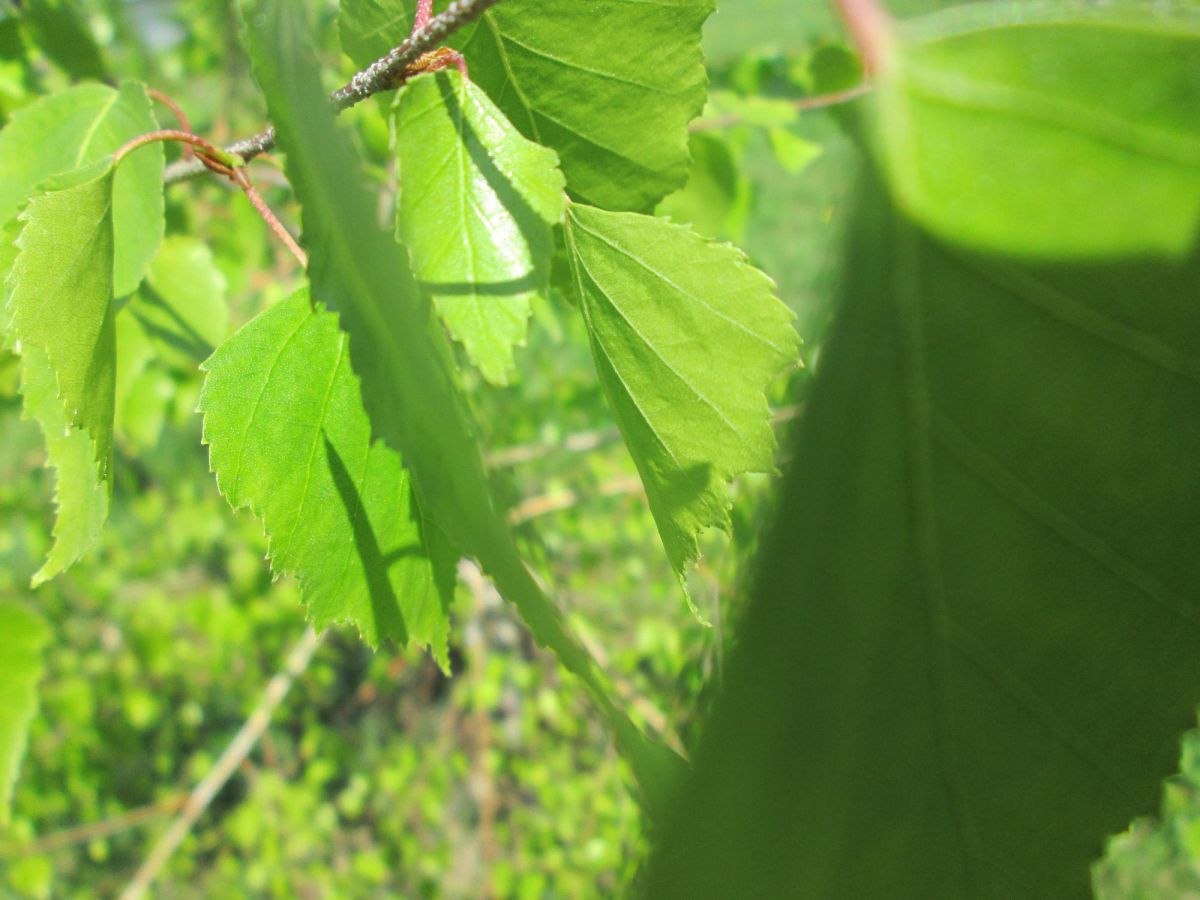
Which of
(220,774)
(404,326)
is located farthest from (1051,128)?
(220,774)

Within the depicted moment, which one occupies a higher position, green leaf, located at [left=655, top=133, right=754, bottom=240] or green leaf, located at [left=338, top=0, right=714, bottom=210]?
green leaf, located at [left=338, top=0, right=714, bottom=210]

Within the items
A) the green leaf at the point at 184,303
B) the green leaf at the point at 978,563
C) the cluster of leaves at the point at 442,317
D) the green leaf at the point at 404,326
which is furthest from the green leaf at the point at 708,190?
the green leaf at the point at 978,563

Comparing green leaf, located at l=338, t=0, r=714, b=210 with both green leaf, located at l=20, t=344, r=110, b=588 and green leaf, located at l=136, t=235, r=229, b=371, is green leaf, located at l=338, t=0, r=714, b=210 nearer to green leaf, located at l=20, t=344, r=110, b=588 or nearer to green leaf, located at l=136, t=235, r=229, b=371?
green leaf, located at l=20, t=344, r=110, b=588

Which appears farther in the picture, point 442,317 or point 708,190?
point 708,190

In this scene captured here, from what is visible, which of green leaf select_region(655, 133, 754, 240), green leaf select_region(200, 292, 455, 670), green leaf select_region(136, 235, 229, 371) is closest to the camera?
green leaf select_region(200, 292, 455, 670)

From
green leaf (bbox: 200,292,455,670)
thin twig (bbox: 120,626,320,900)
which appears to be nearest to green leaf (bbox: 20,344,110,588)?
green leaf (bbox: 200,292,455,670)

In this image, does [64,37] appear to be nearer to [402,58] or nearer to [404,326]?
[402,58]

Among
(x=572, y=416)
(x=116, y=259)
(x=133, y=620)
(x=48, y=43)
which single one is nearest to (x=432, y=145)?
(x=116, y=259)
